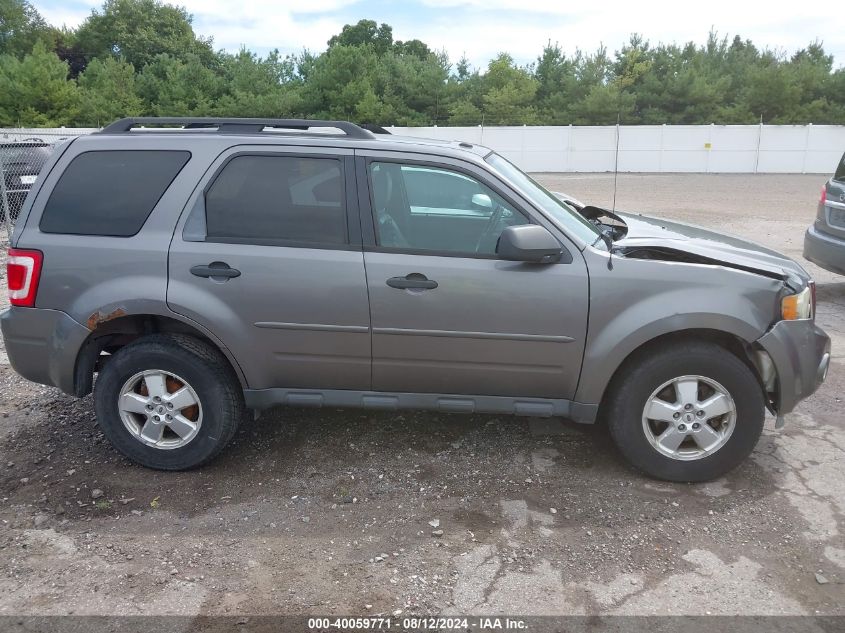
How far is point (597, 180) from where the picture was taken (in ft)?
92.0

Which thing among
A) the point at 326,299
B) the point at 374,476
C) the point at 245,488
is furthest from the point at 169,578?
the point at 326,299

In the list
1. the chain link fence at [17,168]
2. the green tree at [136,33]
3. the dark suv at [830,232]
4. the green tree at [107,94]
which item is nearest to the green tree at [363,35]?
the green tree at [136,33]

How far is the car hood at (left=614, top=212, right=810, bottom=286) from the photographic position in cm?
385

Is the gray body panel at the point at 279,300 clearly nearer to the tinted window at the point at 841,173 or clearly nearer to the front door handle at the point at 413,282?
the front door handle at the point at 413,282

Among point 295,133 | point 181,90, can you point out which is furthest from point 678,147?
point 295,133

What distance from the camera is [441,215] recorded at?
4.11 meters

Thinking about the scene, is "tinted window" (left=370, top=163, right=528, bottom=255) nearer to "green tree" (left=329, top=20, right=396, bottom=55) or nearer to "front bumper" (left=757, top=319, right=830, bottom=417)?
"front bumper" (left=757, top=319, right=830, bottom=417)

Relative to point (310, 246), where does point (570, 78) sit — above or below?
above

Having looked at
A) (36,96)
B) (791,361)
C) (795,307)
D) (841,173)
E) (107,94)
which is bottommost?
(791,361)

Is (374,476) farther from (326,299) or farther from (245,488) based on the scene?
(326,299)

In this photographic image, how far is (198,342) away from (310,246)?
841 millimetres

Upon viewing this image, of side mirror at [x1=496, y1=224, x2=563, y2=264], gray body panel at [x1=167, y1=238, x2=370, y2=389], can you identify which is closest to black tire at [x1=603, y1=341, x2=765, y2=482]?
side mirror at [x1=496, y1=224, x2=563, y2=264]

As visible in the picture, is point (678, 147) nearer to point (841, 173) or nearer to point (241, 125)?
point (841, 173)

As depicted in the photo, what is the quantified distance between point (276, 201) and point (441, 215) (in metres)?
0.91
